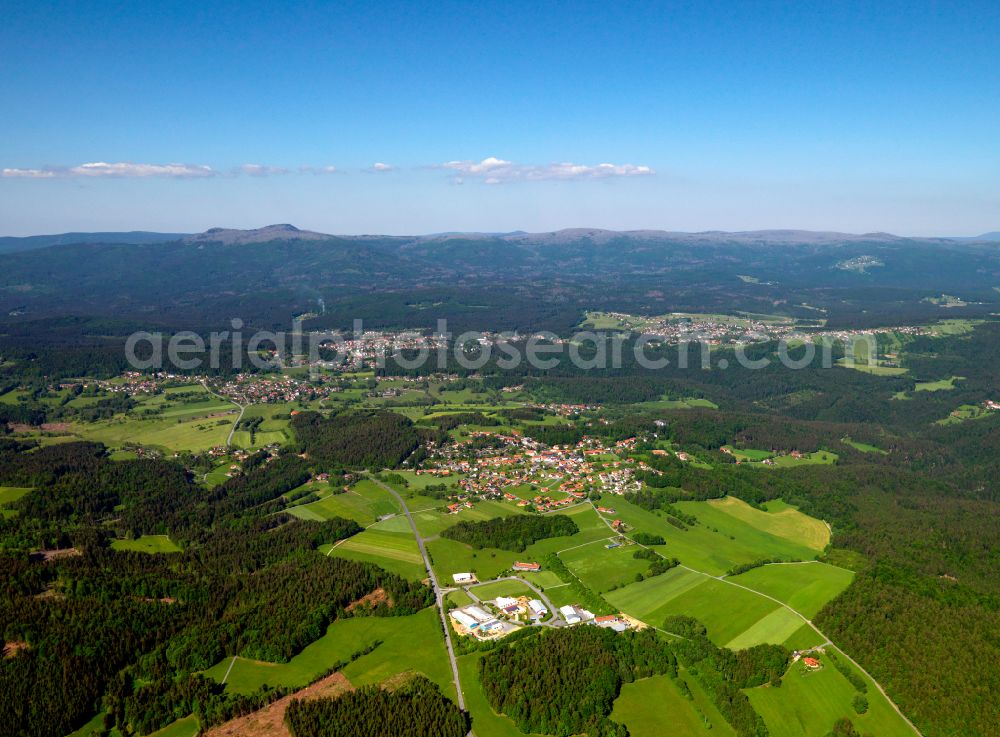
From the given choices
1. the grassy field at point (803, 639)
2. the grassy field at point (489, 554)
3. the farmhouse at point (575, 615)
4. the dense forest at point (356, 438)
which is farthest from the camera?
the dense forest at point (356, 438)

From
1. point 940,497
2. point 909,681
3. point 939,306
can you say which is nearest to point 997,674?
point 909,681

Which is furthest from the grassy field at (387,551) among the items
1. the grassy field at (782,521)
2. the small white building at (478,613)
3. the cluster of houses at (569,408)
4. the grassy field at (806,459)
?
the cluster of houses at (569,408)

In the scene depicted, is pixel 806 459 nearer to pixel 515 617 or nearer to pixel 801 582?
pixel 801 582

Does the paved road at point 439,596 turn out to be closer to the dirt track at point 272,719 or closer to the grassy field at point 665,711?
the dirt track at point 272,719

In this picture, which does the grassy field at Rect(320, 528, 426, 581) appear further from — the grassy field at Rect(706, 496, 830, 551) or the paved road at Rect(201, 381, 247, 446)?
the paved road at Rect(201, 381, 247, 446)

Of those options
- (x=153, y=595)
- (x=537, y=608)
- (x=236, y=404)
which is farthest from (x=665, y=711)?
(x=236, y=404)

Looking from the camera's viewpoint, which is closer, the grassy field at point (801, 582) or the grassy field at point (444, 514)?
the grassy field at point (801, 582)
